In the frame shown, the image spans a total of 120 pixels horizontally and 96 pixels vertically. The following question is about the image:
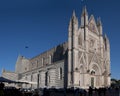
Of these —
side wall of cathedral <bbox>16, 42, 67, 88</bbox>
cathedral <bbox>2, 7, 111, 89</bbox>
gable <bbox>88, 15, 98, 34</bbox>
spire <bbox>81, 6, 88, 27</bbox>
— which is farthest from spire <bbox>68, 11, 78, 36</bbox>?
gable <bbox>88, 15, 98, 34</bbox>

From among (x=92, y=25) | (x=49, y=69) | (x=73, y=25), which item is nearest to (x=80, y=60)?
(x=73, y=25)

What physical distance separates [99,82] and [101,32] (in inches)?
488

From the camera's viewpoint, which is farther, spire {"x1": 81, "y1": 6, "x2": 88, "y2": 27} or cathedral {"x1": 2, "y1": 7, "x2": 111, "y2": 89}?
spire {"x1": 81, "y1": 6, "x2": 88, "y2": 27}

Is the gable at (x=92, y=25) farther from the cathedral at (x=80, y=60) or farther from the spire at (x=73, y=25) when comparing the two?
the spire at (x=73, y=25)

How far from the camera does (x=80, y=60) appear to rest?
146 feet

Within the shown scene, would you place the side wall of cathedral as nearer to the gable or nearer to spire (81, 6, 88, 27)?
spire (81, 6, 88, 27)

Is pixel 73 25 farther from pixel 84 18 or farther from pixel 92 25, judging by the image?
pixel 92 25

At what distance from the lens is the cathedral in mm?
43009

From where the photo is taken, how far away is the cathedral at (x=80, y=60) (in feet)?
141

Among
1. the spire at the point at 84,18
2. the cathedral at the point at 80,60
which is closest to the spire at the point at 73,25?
the cathedral at the point at 80,60

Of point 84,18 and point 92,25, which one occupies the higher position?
point 84,18

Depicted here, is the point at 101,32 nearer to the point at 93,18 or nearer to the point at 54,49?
the point at 93,18

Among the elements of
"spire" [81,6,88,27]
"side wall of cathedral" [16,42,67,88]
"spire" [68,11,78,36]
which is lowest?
"side wall of cathedral" [16,42,67,88]

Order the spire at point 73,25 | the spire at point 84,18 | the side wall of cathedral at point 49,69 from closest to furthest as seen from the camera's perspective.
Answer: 1. the spire at point 73,25
2. the side wall of cathedral at point 49,69
3. the spire at point 84,18
